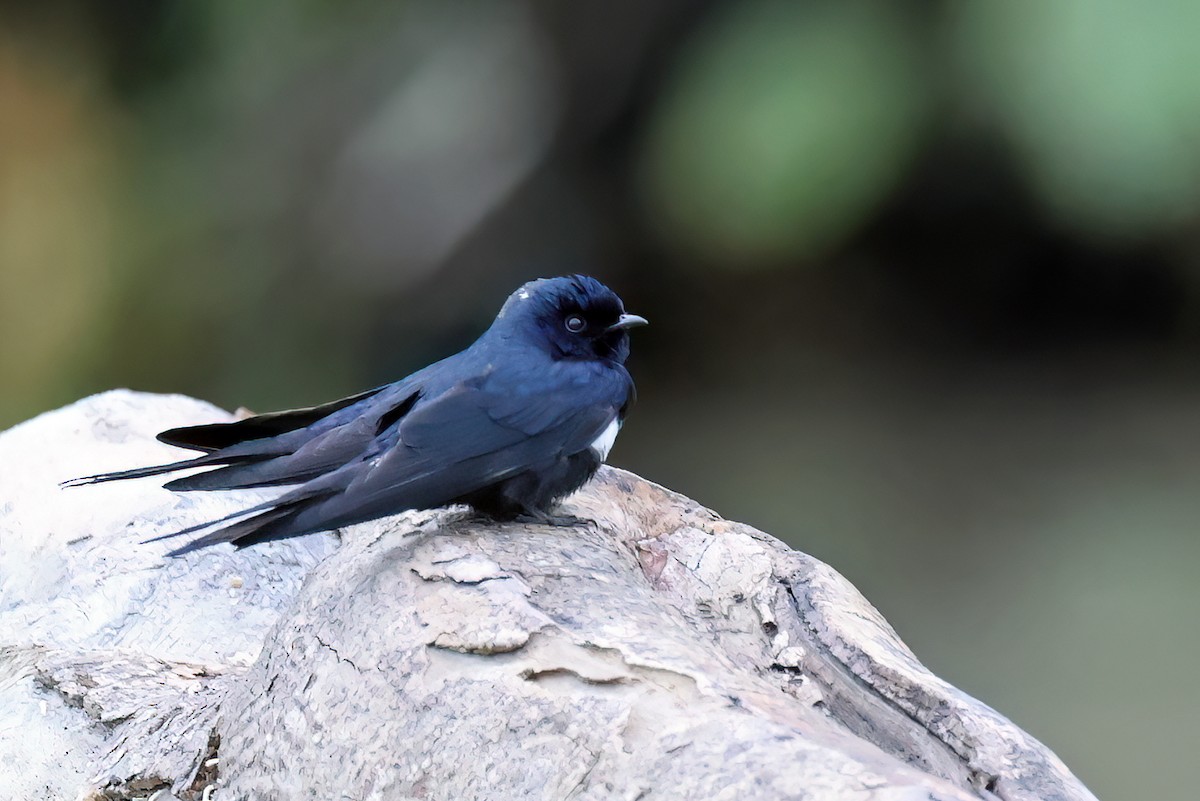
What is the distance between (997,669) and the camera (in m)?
3.88

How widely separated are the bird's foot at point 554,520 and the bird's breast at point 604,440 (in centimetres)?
11

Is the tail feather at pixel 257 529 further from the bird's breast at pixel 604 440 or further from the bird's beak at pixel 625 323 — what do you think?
the bird's beak at pixel 625 323

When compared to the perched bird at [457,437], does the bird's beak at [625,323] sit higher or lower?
higher

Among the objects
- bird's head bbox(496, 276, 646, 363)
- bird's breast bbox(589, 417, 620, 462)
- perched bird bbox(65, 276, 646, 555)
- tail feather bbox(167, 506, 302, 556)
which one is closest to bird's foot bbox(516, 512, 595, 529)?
perched bird bbox(65, 276, 646, 555)

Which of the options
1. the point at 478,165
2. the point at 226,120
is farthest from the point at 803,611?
the point at 226,120

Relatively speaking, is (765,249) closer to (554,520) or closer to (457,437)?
(554,520)

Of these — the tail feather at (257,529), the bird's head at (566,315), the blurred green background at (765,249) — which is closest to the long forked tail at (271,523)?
the tail feather at (257,529)

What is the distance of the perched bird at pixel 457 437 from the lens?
61.9 inches

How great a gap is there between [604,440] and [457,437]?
281 millimetres

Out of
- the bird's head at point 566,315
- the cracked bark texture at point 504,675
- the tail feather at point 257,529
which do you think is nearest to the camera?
the cracked bark texture at point 504,675

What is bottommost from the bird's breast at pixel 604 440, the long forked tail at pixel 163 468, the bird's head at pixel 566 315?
the long forked tail at pixel 163 468

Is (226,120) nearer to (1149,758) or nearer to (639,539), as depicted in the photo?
(639,539)

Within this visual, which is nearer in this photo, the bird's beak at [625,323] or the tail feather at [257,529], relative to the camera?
the tail feather at [257,529]

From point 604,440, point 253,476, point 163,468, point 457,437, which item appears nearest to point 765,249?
point 604,440
